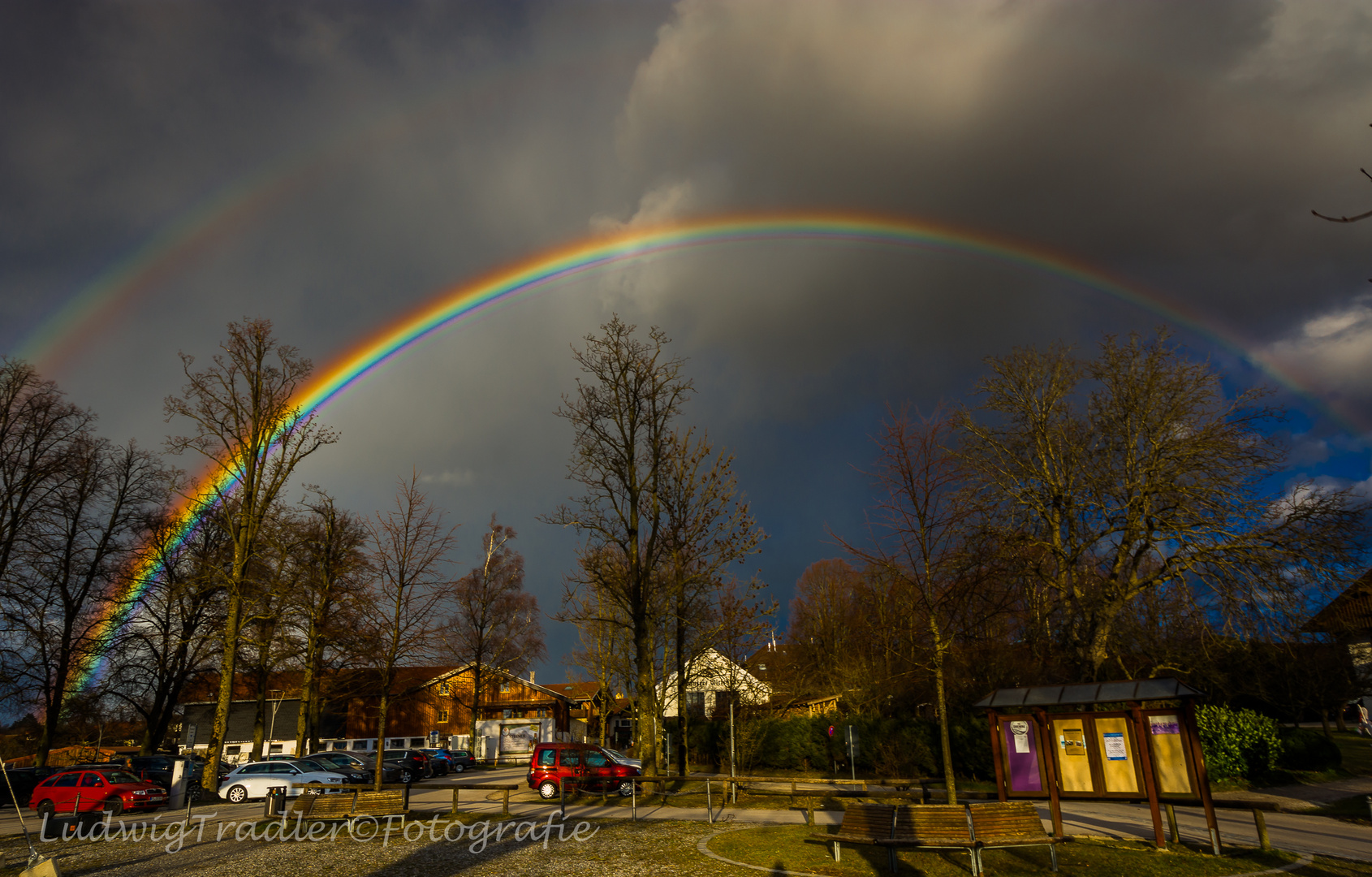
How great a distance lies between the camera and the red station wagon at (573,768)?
23766 millimetres

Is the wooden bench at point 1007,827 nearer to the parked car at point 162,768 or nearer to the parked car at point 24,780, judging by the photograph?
the parked car at point 162,768

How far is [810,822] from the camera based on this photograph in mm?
14320

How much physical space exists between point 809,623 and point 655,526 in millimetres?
32558

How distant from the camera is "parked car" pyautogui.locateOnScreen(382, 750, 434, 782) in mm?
31922

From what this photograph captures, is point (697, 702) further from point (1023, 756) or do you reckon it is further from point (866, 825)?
point (866, 825)

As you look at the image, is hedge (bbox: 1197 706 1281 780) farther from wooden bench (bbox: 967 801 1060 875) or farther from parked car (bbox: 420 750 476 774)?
parked car (bbox: 420 750 476 774)

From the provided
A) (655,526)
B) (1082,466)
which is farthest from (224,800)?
(1082,466)

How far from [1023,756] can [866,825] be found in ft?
12.8

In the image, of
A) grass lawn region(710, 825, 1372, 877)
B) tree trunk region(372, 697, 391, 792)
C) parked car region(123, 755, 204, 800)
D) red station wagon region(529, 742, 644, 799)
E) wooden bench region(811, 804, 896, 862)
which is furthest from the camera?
parked car region(123, 755, 204, 800)

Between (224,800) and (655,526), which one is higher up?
(655,526)

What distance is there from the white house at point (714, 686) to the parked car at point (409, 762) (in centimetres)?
1097

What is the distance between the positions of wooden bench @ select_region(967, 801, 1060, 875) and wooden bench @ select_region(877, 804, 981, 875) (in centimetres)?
13

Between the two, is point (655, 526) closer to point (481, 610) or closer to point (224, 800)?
point (224, 800)

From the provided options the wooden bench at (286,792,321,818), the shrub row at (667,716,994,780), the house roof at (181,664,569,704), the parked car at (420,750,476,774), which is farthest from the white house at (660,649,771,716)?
the wooden bench at (286,792,321,818)
